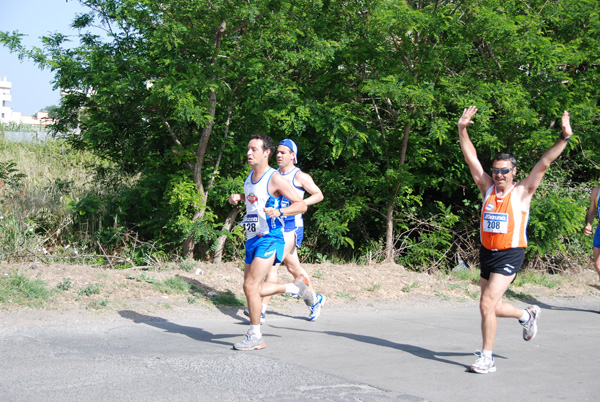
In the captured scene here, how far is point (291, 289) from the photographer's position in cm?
708

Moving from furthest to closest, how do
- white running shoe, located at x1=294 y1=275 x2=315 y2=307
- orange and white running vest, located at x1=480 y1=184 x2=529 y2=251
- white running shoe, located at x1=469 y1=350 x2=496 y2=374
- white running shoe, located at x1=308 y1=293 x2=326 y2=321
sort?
1. white running shoe, located at x1=308 y1=293 x2=326 y2=321
2. white running shoe, located at x1=294 y1=275 x2=315 y2=307
3. orange and white running vest, located at x1=480 y1=184 x2=529 y2=251
4. white running shoe, located at x1=469 y1=350 x2=496 y2=374

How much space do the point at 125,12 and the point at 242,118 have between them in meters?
2.73

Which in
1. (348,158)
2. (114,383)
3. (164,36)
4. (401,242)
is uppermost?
(164,36)

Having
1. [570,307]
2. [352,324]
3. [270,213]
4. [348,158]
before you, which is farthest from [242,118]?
[570,307]

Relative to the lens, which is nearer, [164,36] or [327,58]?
[164,36]

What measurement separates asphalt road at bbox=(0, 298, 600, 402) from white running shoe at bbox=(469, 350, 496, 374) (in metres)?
0.08

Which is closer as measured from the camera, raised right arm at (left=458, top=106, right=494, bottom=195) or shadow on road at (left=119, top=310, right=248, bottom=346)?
raised right arm at (left=458, top=106, right=494, bottom=195)

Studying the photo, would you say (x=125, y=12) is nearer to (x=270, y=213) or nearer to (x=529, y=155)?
(x=270, y=213)

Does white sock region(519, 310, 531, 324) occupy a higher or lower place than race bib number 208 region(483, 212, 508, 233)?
lower

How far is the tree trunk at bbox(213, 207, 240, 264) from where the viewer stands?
10977 mm

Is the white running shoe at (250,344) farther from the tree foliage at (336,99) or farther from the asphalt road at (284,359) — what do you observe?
the tree foliage at (336,99)

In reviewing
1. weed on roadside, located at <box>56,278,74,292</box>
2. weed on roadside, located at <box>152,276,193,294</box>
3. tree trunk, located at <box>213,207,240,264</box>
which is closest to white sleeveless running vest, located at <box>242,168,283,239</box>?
weed on roadside, located at <box>152,276,193,294</box>

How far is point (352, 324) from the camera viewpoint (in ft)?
25.0

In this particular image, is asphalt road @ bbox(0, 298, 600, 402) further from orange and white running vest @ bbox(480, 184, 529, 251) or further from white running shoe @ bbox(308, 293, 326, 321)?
orange and white running vest @ bbox(480, 184, 529, 251)
